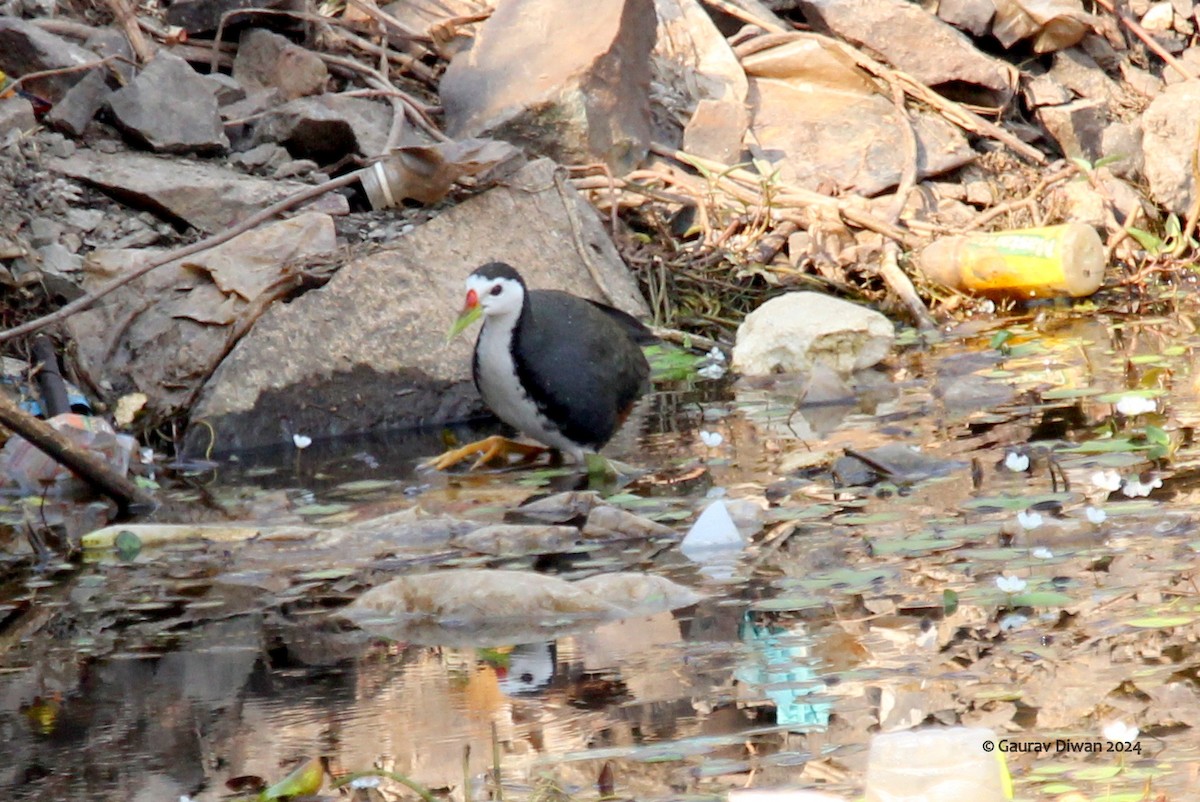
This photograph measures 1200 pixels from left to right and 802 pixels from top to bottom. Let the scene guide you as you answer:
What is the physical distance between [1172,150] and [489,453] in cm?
511

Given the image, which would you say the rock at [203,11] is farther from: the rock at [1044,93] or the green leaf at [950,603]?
the green leaf at [950,603]

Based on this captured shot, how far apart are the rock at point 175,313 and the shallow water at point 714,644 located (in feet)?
3.50

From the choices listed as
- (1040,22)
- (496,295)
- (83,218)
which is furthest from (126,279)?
(1040,22)

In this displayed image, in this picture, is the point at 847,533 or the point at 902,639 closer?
the point at 902,639

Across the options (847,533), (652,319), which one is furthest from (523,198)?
(847,533)

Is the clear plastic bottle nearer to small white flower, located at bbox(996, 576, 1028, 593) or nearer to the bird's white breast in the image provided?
small white flower, located at bbox(996, 576, 1028, 593)

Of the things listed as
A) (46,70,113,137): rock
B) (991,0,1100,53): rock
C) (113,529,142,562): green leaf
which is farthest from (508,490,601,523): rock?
(991,0,1100,53): rock

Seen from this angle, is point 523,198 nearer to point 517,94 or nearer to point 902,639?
point 517,94

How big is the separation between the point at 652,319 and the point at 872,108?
253cm

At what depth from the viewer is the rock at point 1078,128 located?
31.3 ft

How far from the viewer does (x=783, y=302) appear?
6953mm

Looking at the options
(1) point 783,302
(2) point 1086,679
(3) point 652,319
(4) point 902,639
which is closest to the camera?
(2) point 1086,679

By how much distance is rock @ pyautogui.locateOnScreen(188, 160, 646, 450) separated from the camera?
6.18 meters

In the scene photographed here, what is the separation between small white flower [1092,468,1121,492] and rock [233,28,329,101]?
5102 millimetres
